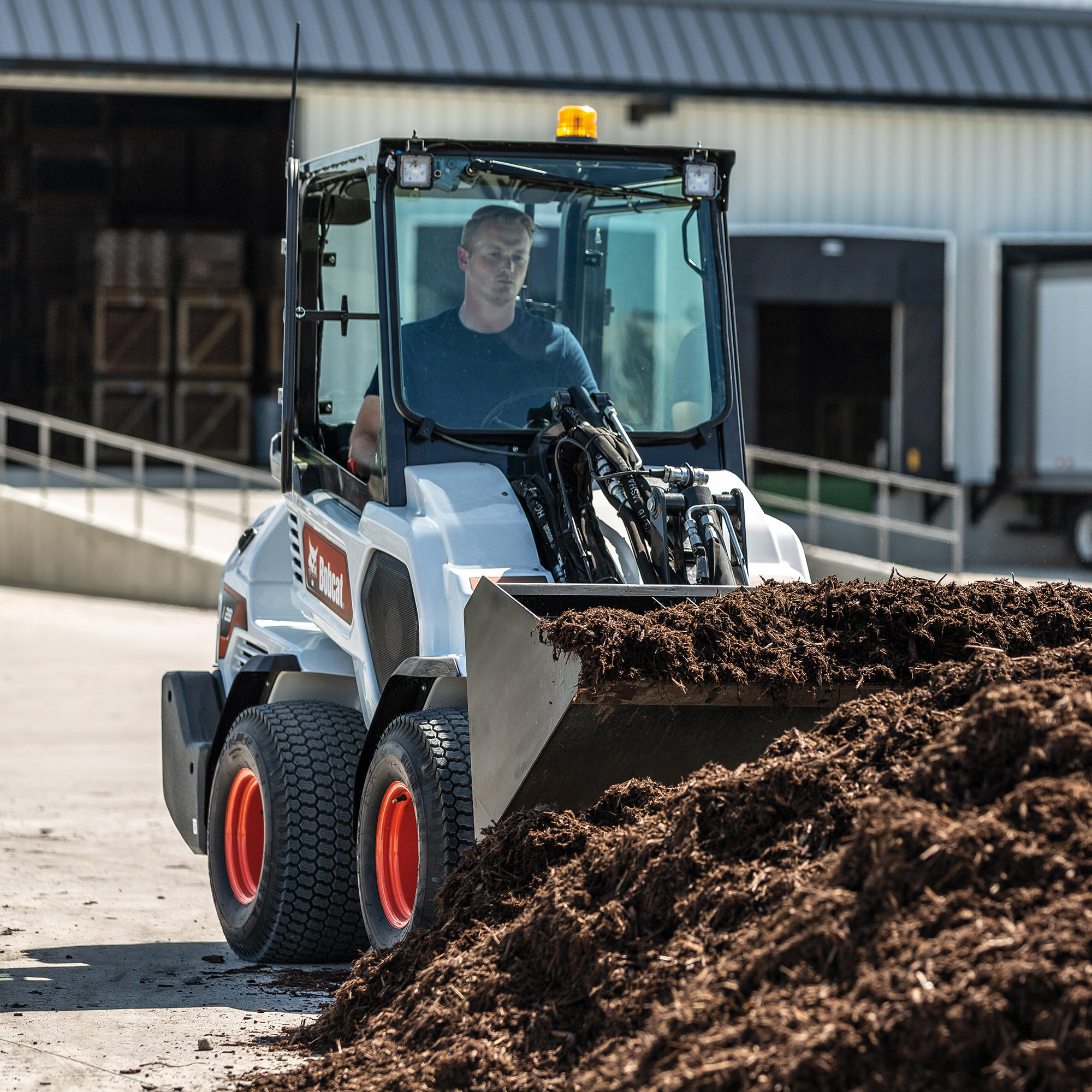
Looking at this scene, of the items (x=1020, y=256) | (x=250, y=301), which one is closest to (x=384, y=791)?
(x=1020, y=256)

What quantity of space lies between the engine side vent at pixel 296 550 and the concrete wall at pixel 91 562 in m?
10.9

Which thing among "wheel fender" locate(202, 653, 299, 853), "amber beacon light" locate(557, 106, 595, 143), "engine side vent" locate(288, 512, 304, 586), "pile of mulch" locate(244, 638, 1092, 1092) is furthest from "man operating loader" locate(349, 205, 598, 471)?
"pile of mulch" locate(244, 638, 1092, 1092)

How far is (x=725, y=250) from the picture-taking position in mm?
6520

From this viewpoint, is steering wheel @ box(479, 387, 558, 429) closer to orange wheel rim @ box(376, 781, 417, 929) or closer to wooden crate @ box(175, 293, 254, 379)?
orange wheel rim @ box(376, 781, 417, 929)

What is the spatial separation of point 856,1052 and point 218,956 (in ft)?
11.1

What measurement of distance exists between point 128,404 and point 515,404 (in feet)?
57.3

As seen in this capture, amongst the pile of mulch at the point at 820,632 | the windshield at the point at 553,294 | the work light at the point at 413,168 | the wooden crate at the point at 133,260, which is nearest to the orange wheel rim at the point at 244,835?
the windshield at the point at 553,294

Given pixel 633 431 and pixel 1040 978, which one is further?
pixel 633 431

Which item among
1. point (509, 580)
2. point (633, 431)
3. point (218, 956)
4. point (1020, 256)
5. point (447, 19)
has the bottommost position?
point (218, 956)

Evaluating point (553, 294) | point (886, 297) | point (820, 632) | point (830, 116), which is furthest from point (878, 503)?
point (820, 632)

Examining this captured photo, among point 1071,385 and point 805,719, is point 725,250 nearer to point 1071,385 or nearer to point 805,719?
point 805,719

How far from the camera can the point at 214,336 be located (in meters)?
22.7

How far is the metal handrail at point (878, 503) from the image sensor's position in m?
18.0

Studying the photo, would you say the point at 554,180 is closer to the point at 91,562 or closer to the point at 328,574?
the point at 328,574
